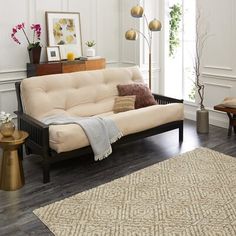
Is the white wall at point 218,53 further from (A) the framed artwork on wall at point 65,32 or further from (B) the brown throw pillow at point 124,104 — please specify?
(A) the framed artwork on wall at point 65,32

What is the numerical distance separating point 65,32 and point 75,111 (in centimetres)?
192

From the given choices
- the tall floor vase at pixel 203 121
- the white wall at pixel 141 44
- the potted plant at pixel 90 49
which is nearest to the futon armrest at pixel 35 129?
the potted plant at pixel 90 49

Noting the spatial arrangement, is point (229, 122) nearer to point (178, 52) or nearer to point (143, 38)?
point (178, 52)

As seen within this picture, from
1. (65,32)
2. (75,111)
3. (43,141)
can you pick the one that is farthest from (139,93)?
(65,32)

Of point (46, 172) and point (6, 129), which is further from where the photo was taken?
point (46, 172)

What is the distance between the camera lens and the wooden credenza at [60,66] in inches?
187

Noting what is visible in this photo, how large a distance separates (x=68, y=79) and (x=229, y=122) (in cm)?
228

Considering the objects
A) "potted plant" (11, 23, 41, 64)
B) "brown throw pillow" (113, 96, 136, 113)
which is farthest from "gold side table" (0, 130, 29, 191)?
"potted plant" (11, 23, 41, 64)

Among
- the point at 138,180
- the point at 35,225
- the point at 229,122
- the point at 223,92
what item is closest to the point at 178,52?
the point at 223,92

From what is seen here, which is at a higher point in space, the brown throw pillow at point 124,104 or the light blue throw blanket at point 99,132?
the brown throw pillow at point 124,104

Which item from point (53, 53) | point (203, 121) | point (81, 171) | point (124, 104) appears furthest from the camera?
point (53, 53)

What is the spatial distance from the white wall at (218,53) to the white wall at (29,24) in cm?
166

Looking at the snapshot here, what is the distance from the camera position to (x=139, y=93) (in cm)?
422

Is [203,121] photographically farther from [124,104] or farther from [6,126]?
[6,126]
